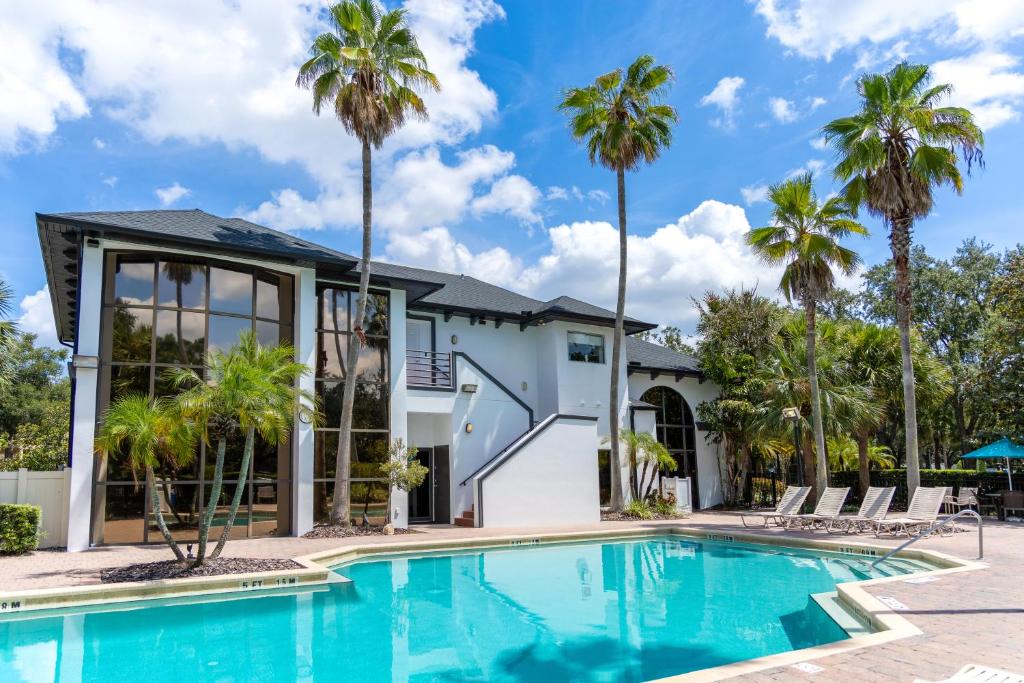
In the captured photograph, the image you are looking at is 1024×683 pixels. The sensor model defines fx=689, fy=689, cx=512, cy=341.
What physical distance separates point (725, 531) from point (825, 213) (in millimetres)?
8821

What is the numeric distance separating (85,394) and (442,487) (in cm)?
950

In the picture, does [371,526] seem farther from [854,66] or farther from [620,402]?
[854,66]

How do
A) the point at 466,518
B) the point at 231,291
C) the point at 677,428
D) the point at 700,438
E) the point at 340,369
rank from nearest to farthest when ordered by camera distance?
1. the point at 231,291
2. the point at 340,369
3. the point at 466,518
4. the point at 677,428
5. the point at 700,438

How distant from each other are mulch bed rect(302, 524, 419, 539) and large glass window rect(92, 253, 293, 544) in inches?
33.4

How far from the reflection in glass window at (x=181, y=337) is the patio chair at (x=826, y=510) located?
1462cm

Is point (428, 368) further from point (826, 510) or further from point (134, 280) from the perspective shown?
point (826, 510)

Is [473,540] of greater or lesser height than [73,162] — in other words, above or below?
below

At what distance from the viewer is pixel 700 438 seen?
25656 mm

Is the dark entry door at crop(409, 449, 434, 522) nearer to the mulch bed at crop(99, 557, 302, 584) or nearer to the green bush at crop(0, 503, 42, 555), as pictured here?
the mulch bed at crop(99, 557, 302, 584)

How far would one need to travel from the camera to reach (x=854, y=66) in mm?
16797

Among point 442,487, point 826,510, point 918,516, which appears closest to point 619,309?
point 442,487

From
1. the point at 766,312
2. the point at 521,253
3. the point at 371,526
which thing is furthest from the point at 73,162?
the point at 766,312

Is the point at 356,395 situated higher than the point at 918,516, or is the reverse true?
the point at 356,395

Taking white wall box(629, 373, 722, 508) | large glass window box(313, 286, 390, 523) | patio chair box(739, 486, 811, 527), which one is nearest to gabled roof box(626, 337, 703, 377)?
white wall box(629, 373, 722, 508)
